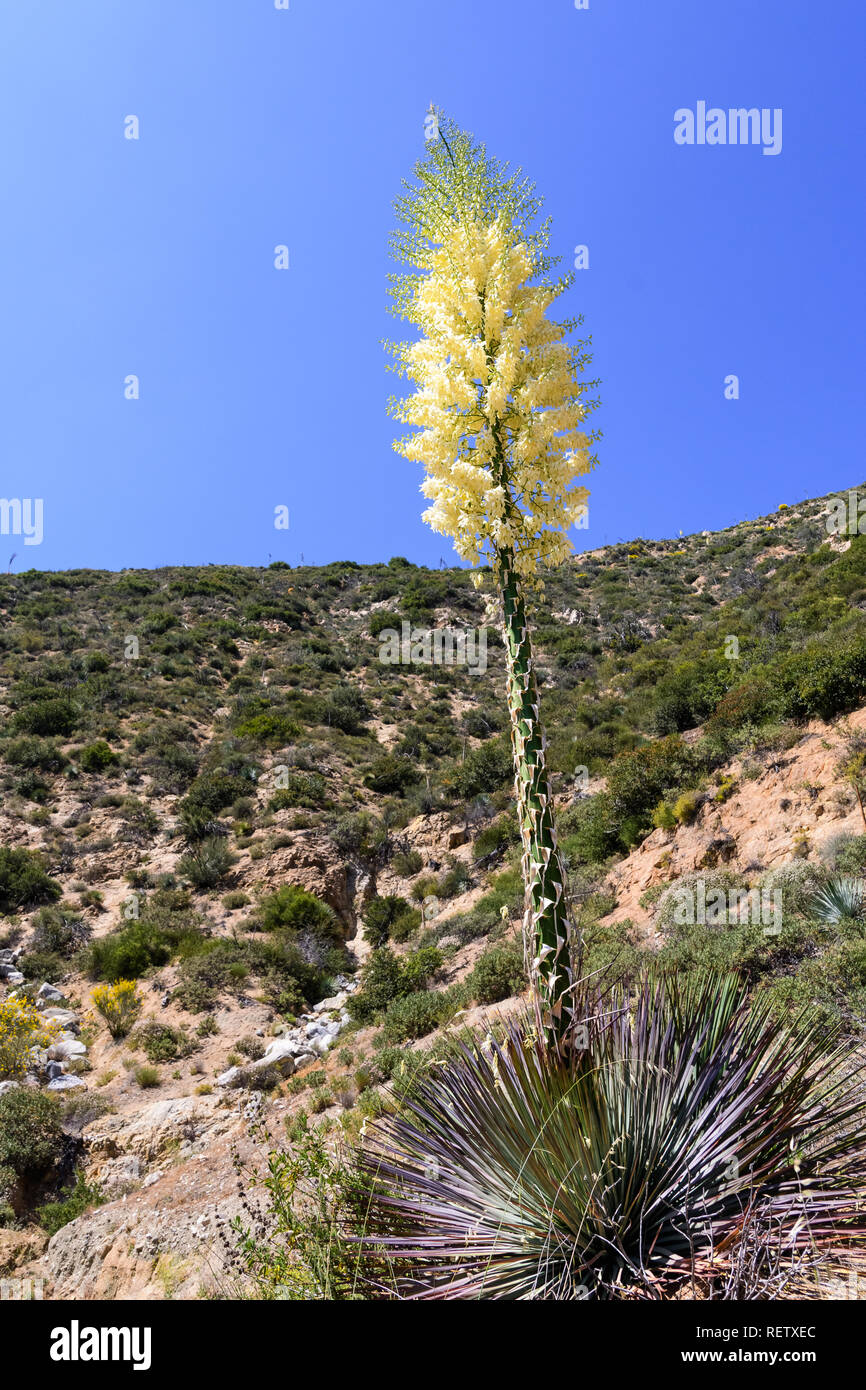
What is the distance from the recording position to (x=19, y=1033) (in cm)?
895

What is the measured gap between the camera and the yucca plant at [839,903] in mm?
6445

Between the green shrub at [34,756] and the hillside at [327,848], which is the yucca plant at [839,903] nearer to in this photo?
the hillside at [327,848]

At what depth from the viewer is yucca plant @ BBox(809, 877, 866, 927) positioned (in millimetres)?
6445

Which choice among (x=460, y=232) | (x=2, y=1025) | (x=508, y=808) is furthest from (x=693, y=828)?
(x=2, y=1025)

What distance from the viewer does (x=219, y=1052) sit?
9016mm

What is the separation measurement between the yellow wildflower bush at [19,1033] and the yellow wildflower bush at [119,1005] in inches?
24.9

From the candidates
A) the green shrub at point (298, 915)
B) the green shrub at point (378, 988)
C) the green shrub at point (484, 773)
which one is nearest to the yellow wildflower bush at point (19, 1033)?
the green shrub at point (298, 915)

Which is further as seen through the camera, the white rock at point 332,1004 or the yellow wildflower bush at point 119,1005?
the white rock at point 332,1004

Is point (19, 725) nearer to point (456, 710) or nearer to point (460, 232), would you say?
point (456, 710)

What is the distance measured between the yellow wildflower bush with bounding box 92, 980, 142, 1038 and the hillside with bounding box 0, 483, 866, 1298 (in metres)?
0.15
